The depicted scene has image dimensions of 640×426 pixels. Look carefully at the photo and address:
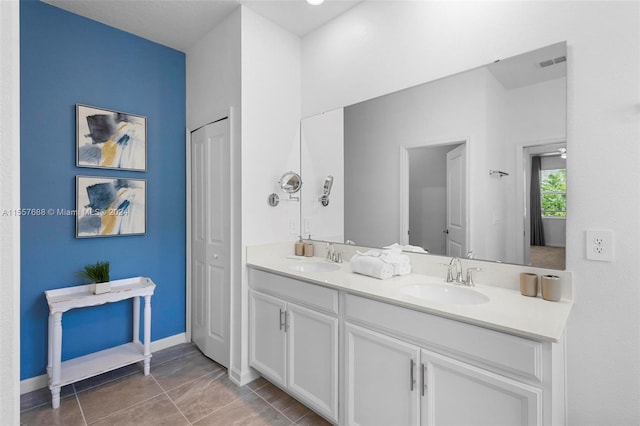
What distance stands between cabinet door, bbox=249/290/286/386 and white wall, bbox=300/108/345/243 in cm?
70

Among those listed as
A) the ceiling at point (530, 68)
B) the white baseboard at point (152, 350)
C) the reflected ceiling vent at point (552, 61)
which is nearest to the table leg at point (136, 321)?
the white baseboard at point (152, 350)

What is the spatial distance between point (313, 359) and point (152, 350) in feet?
5.78

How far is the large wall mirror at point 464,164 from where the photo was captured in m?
1.46

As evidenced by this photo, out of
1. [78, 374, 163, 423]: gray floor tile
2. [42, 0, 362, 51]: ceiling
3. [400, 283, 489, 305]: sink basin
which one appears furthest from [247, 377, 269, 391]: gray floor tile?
[42, 0, 362, 51]: ceiling

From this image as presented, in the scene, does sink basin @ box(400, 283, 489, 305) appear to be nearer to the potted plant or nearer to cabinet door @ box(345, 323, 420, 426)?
cabinet door @ box(345, 323, 420, 426)

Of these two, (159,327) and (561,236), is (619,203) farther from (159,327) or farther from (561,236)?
(159,327)

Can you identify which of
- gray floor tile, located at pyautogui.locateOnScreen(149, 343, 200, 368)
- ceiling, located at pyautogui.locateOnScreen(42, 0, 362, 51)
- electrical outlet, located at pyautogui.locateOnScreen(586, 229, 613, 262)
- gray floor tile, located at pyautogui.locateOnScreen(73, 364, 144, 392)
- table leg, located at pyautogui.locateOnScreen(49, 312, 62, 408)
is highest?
ceiling, located at pyautogui.locateOnScreen(42, 0, 362, 51)

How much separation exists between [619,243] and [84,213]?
3.24 metres

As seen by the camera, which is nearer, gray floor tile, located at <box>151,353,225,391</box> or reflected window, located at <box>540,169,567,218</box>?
reflected window, located at <box>540,169,567,218</box>

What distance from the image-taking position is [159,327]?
2.78 m

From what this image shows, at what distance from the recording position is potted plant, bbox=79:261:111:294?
2.21 meters

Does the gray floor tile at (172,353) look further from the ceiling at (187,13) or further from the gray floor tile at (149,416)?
the ceiling at (187,13)

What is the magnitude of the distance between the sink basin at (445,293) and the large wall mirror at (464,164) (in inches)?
9.3
